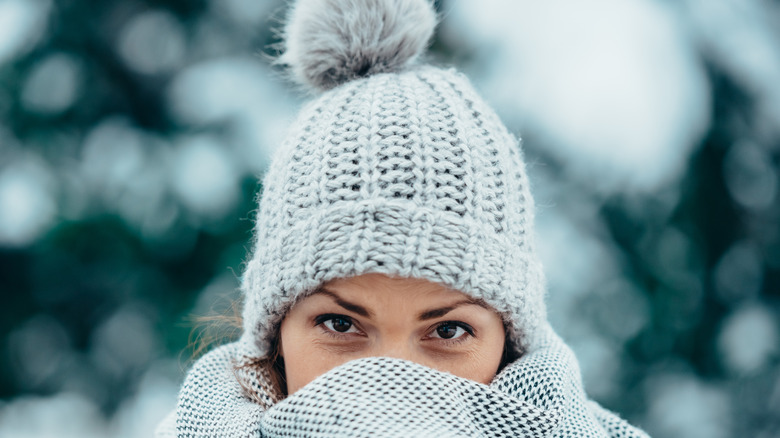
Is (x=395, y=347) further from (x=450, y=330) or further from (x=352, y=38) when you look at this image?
(x=352, y=38)

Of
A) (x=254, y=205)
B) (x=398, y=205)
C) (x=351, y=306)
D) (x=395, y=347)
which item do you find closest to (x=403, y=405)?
(x=395, y=347)

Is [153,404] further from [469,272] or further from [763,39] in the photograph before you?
[763,39]

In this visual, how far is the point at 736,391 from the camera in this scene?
374cm

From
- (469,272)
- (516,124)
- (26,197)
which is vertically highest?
(516,124)

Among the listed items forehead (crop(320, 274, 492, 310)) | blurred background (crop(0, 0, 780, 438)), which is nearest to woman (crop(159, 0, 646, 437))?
forehead (crop(320, 274, 492, 310))

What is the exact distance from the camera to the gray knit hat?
4.19 ft

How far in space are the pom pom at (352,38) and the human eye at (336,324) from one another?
0.67 metres

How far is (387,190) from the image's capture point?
1.30 meters

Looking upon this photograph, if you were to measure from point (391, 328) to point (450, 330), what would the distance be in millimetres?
150

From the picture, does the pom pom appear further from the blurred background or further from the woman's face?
the blurred background

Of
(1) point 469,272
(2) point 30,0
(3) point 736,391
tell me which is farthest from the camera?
(3) point 736,391

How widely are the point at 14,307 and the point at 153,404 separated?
1.03 m

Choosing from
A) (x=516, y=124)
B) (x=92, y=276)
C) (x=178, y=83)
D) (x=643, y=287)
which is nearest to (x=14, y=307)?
(x=92, y=276)

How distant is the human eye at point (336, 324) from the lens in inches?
53.2
